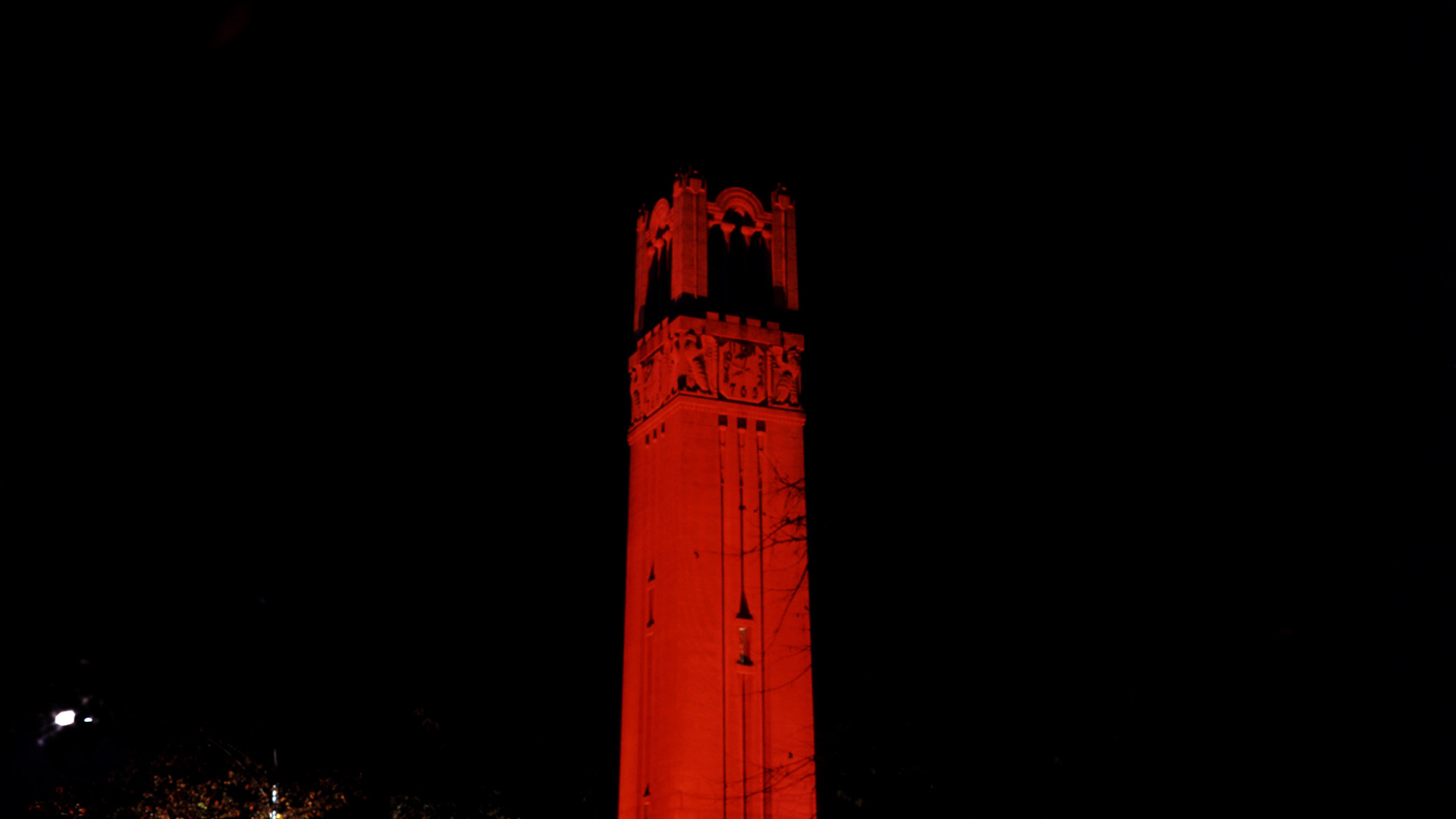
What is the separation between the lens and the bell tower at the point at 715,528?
28000 millimetres

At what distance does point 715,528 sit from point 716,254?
7134 millimetres

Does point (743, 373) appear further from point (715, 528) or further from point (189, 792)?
point (189, 792)

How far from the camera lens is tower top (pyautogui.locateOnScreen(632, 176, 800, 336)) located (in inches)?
1277

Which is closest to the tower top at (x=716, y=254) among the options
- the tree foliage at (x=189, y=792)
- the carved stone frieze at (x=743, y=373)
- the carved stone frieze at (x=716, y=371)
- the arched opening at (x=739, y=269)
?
the arched opening at (x=739, y=269)

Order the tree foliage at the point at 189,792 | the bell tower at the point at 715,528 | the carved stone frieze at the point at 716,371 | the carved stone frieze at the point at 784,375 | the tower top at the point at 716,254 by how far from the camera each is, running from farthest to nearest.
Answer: the tower top at the point at 716,254 < the carved stone frieze at the point at 784,375 < the carved stone frieze at the point at 716,371 < the bell tower at the point at 715,528 < the tree foliage at the point at 189,792

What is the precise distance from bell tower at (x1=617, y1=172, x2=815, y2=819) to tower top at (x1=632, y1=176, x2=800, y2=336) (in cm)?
5

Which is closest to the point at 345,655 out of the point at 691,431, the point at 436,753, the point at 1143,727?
the point at 436,753

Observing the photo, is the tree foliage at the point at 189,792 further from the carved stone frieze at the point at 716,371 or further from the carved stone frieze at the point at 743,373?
the carved stone frieze at the point at 743,373


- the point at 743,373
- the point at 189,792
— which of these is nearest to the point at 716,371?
the point at 743,373

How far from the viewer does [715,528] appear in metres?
29.9

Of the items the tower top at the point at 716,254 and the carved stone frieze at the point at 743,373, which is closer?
the carved stone frieze at the point at 743,373

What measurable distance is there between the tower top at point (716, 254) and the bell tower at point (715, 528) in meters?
0.05

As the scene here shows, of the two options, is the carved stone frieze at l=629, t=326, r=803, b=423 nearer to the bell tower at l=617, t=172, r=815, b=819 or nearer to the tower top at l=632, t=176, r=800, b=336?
the bell tower at l=617, t=172, r=815, b=819

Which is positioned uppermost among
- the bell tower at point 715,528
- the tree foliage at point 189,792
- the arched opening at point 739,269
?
the arched opening at point 739,269
